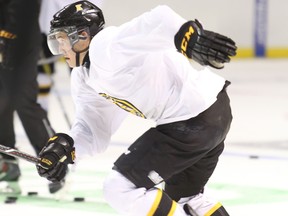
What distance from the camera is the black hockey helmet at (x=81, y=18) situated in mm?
3145

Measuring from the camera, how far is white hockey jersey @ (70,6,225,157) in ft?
8.90

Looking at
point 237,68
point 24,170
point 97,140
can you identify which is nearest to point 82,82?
point 97,140

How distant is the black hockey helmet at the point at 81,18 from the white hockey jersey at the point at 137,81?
0.55ft

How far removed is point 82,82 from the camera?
321 centimetres

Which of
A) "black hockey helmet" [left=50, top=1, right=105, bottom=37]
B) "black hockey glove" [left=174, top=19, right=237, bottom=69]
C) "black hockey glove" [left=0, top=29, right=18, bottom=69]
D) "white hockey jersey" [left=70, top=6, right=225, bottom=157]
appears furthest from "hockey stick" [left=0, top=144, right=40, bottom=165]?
"black hockey glove" [left=0, top=29, right=18, bottom=69]

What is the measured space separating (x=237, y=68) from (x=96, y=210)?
537 cm

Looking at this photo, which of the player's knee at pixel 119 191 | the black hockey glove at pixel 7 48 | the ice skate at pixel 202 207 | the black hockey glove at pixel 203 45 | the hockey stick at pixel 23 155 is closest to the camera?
the black hockey glove at pixel 203 45

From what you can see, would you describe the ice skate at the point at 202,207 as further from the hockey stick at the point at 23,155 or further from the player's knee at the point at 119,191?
the hockey stick at the point at 23,155

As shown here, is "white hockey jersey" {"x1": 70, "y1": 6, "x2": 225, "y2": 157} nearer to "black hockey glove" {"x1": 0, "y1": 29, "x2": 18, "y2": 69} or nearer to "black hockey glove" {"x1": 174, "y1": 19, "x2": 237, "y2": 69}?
"black hockey glove" {"x1": 174, "y1": 19, "x2": 237, "y2": 69}

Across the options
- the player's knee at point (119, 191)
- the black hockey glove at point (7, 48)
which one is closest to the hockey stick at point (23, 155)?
the player's knee at point (119, 191)

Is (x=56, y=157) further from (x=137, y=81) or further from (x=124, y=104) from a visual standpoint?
(x=137, y=81)

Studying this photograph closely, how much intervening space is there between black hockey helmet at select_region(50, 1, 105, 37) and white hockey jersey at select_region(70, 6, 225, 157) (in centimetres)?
17

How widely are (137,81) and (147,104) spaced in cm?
11

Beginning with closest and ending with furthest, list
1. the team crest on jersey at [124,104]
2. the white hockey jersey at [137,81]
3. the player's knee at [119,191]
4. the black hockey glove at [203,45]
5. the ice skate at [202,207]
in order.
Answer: the black hockey glove at [203,45]
the white hockey jersey at [137,81]
the player's knee at [119,191]
the team crest on jersey at [124,104]
the ice skate at [202,207]
